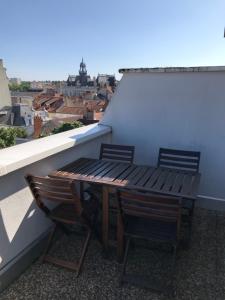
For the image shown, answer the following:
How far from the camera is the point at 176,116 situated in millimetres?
3840

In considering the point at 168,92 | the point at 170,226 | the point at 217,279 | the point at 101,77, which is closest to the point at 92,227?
the point at 170,226

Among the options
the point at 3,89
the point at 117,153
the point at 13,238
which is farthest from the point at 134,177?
the point at 3,89

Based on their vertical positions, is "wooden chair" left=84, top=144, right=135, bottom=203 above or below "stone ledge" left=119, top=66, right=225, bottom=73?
below

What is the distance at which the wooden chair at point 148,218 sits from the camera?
202 centimetres

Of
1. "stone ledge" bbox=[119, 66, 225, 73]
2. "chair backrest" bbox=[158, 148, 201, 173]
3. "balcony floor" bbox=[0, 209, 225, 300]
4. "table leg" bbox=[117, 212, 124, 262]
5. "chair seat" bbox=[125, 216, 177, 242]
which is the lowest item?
"balcony floor" bbox=[0, 209, 225, 300]

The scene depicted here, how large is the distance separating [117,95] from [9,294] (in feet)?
10.1

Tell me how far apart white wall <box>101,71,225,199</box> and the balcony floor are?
120 cm

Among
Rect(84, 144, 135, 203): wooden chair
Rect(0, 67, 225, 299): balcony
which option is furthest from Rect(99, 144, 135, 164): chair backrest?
Rect(0, 67, 225, 299): balcony

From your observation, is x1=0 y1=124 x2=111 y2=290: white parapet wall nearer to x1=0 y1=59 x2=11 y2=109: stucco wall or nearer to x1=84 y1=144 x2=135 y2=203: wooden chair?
x1=84 y1=144 x2=135 y2=203: wooden chair

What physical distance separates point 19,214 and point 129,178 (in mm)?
1128

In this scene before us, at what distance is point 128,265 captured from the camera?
2576mm

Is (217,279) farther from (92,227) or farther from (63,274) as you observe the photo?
(63,274)

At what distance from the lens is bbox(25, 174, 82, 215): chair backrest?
2.15 m

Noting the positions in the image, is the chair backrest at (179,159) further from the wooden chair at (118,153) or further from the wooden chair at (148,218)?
the wooden chair at (148,218)
